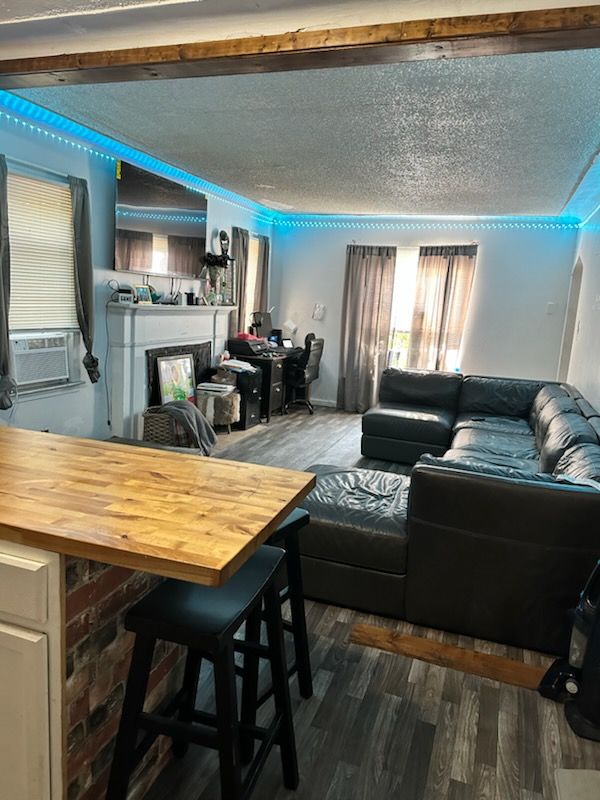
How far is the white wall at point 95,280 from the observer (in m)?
3.64

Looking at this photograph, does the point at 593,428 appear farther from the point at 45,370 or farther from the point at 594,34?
the point at 45,370

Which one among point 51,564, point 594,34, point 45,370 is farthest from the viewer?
→ point 45,370

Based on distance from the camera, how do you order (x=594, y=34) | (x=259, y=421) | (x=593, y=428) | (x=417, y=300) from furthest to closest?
(x=417, y=300), (x=259, y=421), (x=593, y=428), (x=594, y=34)

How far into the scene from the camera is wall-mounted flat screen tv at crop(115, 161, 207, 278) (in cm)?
436

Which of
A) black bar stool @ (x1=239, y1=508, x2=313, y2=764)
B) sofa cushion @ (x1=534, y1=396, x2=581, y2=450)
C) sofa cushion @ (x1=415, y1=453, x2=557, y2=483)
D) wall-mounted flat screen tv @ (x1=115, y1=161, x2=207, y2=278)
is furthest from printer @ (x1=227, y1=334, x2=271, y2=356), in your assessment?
black bar stool @ (x1=239, y1=508, x2=313, y2=764)

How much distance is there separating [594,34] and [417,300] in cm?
513

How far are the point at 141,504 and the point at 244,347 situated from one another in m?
4.98

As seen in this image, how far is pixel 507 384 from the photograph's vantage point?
17.5 ft

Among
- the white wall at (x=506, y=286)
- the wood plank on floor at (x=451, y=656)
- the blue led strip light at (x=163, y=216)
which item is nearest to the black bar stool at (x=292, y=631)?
the wood plank on floor at (x=451, y=656)

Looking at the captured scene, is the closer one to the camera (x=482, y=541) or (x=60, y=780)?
(x=60, y=780)

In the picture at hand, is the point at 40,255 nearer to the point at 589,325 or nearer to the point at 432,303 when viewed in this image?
the point at 589,325

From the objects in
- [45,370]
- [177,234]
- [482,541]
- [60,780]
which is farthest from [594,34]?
[177,234]

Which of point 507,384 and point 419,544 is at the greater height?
point 507,384

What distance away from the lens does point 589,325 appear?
455cm
